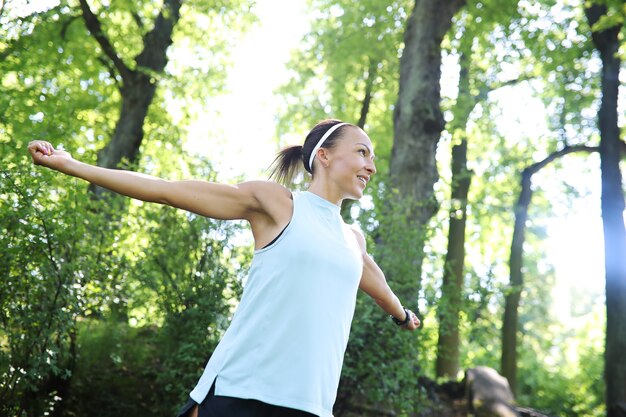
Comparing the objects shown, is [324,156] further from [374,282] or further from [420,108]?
[420,108]

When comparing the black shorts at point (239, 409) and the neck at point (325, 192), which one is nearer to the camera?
the black shorts at point (239, 409)

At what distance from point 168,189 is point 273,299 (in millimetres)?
564

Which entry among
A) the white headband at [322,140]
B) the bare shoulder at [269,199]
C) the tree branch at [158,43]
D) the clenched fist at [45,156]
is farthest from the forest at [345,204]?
the clenched fist at [45,156]

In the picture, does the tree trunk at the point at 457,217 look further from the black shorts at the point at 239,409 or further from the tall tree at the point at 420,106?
the black shorts at the point at 239,409

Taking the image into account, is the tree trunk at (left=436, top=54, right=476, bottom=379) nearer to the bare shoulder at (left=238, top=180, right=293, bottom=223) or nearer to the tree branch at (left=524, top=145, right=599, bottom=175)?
the tree branch at (left=524, top=145, right=599, bottom=175)

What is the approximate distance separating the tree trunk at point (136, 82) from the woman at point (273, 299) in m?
9.62

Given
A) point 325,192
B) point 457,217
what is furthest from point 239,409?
point 457,217

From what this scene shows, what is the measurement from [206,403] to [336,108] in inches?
632

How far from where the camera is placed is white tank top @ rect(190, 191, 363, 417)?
97.5 inches

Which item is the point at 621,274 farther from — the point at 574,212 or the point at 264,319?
the point at 264,319

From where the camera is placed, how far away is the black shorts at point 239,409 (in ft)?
8.04

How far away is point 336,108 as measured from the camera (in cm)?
1817

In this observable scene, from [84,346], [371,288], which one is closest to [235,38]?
[84,346]

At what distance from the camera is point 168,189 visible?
253 cm
